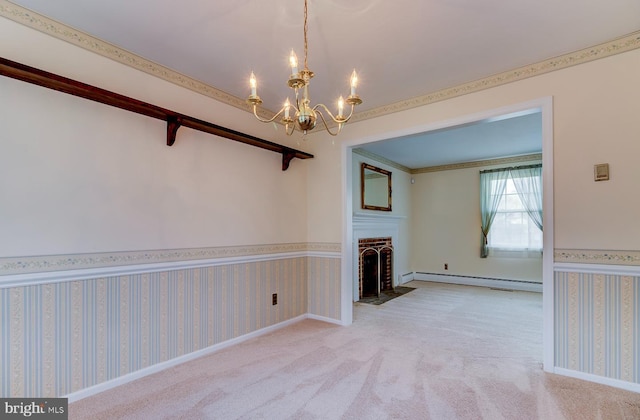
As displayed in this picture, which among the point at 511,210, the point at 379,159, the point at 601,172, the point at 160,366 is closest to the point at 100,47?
the point at 160,366

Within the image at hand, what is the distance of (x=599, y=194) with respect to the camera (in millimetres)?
2340

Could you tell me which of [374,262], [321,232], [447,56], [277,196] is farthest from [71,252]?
[374,262]

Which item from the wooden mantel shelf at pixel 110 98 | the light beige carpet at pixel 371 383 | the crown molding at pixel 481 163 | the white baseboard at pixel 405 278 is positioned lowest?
the white baseboard at pixel 405 278

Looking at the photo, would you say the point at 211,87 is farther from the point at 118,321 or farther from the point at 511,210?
the point at 511,210

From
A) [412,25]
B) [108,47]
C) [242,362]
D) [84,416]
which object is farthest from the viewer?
[242,362]

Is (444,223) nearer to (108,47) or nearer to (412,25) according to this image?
(412,25)

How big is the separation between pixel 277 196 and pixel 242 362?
5.86ft

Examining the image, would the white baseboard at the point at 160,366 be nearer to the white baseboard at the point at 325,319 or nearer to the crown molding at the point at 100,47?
the white baseboard at the point at 325,319

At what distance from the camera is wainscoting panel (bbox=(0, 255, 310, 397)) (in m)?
1.90

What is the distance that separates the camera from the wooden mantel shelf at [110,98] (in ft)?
5.83

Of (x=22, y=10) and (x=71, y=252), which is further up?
(x=22, y=10)

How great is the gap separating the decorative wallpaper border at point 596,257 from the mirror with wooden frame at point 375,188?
9.87 ft

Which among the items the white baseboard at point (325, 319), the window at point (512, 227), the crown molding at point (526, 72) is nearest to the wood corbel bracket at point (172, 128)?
the crown molding at point (526, 72)

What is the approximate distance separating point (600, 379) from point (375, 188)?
3856 millimetres
